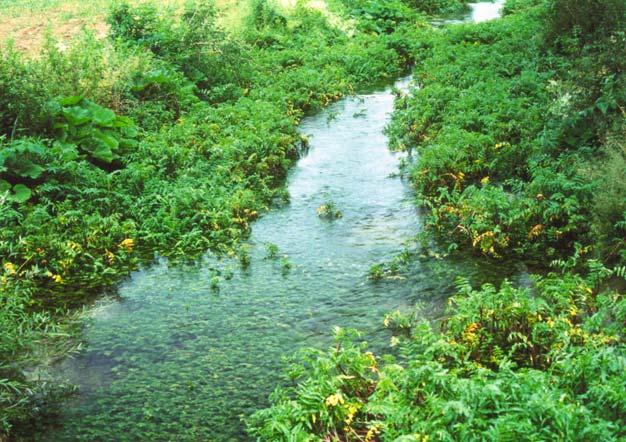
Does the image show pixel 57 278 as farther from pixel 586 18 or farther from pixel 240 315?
pixel 586 18

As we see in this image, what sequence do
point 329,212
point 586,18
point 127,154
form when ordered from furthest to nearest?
1. point 586,18
2. point 127,154
3. point 329,212

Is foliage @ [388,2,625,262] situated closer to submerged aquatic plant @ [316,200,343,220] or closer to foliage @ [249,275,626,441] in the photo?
submerged aquatic plant @ [316,200,343,220]

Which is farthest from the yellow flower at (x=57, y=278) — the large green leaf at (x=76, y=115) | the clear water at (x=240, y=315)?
the large green leaf at (x=76, y=115)

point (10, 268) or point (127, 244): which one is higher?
point (10, 268)

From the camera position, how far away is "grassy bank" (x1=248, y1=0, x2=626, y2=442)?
449 centimetres

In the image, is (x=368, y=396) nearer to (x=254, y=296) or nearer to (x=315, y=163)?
(x=254, y=296)

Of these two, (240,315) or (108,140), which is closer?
(240,315)

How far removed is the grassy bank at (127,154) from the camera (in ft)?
25.3

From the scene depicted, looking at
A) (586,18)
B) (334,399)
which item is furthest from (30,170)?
(586,18)

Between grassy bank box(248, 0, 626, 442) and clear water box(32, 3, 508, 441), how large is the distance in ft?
1.22

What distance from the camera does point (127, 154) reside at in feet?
35.5

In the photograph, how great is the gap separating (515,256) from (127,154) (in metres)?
6.07

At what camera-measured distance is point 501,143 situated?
1054 cm

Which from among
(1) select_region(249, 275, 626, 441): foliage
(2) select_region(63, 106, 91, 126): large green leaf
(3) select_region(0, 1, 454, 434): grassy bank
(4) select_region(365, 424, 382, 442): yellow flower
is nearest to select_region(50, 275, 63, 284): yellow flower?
(3) select_region(0, 1, 454, 434): grassy bank
